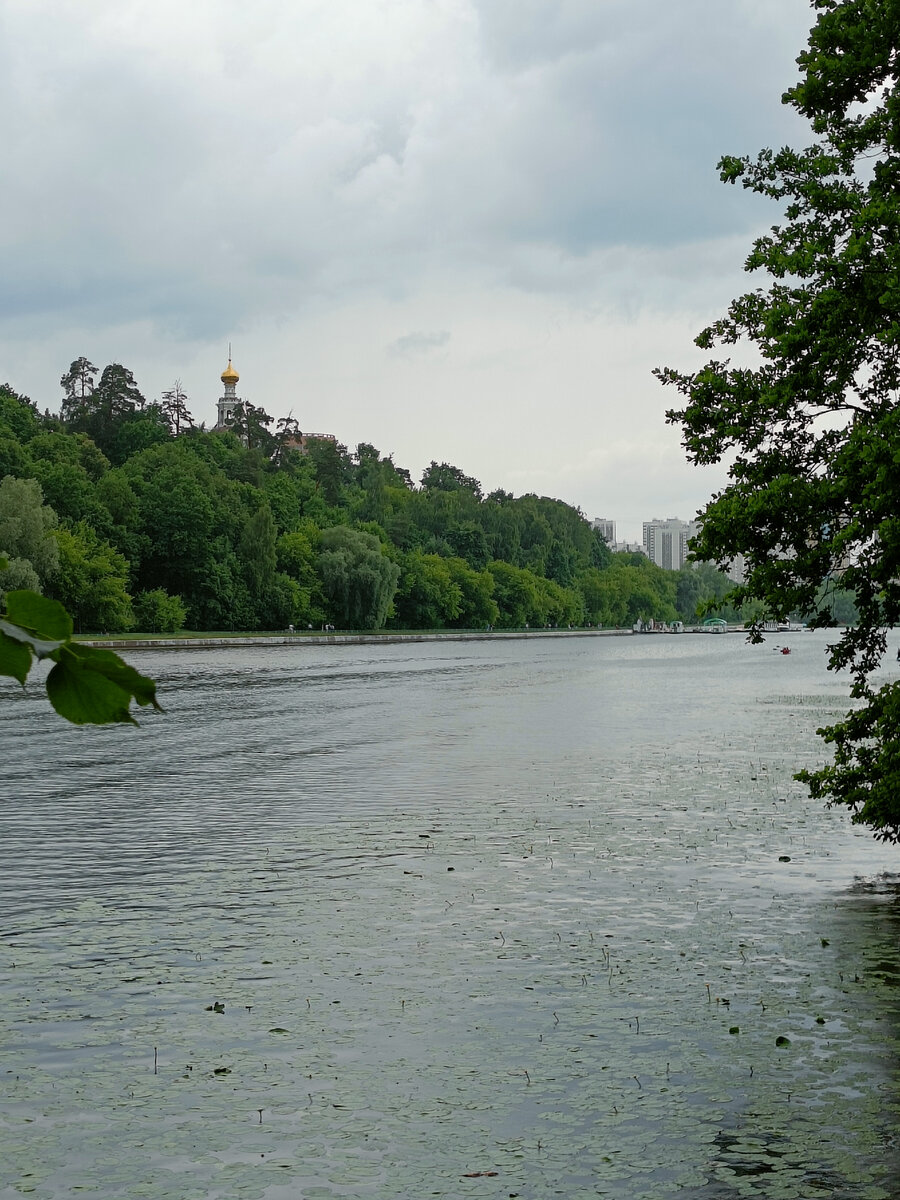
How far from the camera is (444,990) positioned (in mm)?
12000

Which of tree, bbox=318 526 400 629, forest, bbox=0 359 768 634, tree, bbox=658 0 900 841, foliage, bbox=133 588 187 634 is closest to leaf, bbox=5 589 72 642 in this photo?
tree, bbox=658 0 900 841

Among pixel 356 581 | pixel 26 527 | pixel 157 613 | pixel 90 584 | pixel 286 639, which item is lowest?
pixel 286 639

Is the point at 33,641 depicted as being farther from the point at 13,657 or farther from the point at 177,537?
the point at 177,537

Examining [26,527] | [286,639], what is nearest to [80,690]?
[26,527]

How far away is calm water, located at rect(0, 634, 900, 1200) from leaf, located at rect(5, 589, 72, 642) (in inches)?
261

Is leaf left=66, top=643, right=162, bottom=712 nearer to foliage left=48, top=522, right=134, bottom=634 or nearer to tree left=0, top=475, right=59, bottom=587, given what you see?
tree left=0, top=475, right=59, bottom=587

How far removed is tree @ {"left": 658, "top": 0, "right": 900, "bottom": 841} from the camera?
15156 millimetres

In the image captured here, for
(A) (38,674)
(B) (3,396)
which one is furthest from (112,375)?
(A) (38,674)

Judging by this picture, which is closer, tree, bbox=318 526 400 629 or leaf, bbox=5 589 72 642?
leaf, bbox=5 589 72 642

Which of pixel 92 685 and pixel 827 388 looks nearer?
pixel 92 685

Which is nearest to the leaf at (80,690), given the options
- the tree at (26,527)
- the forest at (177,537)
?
the forest at (177,537)

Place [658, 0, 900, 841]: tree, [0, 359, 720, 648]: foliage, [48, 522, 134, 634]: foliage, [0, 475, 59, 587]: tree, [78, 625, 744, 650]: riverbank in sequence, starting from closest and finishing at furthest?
[658, 0, 900, 841]: tree < [0, 475, 59, 587]: tree < [48, 522, 134, 634]: foliage < [78, 625, 744, 650]: riverbank < [0, 359, 720, 648]: foliage

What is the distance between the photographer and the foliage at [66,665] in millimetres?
2129

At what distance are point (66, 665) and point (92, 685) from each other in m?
0.05
